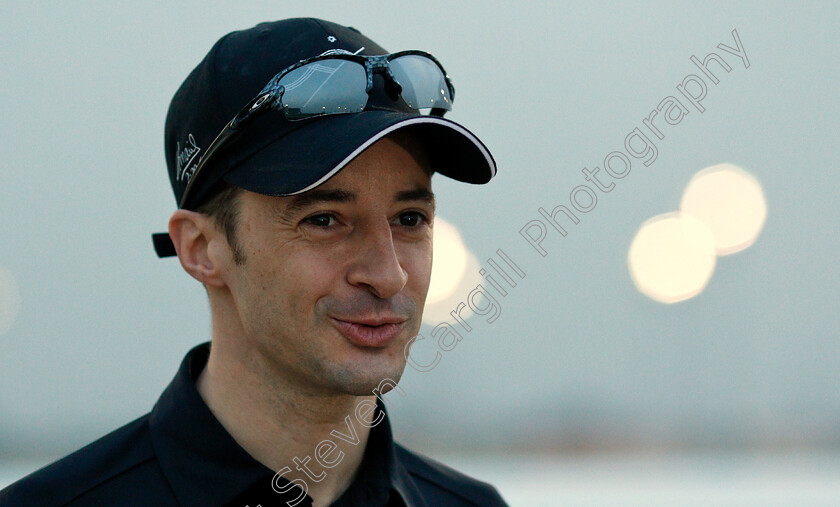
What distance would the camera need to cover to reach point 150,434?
1.79 metres

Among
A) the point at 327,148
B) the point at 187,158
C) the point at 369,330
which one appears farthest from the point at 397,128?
the point at 187,158

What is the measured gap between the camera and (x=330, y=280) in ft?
5.37

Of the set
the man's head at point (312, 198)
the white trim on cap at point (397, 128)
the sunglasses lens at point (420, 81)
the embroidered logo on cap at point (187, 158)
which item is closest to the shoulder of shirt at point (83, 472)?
the man's head at point (312, 198)

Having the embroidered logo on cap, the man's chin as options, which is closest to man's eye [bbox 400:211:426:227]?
the man's chin

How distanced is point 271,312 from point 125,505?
19.5 inches

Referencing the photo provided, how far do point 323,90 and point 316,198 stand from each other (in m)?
0.24

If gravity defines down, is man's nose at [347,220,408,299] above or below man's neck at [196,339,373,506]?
above

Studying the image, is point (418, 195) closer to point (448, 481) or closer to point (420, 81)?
point (420, 81)

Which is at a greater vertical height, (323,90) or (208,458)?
(323,90)

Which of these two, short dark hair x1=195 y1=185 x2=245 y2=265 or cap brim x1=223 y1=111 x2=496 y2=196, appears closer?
cap brim x1=223 y1=111 x2=496 y2=196

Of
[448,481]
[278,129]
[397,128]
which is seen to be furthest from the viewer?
[448,481]

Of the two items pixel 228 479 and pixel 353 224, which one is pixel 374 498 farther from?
pixel 353 224

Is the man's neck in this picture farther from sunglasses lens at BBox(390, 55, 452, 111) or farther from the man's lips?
sunglasses lens at BBox(390, 55, 452, 111)

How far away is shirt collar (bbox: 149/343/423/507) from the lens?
1.62 metres
